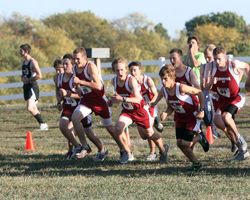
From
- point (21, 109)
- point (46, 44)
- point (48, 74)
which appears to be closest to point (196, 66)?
point (21, 109)

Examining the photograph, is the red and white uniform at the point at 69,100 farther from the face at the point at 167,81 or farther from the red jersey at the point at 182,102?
the face at the point at 167,81

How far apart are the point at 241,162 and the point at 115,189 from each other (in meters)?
2.62

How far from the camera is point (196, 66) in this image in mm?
11352

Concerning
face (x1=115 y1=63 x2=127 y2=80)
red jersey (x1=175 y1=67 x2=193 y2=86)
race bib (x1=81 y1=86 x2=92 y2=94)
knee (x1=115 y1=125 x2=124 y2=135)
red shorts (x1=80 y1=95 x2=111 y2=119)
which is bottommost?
knee (x1=115 y1=125 x2=124 y2=135)

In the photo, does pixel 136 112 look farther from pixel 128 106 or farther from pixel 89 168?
pixel 89 168

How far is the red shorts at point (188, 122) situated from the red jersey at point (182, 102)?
0.10 ft

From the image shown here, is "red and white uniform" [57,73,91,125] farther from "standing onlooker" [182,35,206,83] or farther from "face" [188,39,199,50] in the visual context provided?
"face" [188,39,199,50]

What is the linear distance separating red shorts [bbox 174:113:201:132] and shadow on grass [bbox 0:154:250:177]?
612mm

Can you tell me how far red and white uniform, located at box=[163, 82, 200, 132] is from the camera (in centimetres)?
827

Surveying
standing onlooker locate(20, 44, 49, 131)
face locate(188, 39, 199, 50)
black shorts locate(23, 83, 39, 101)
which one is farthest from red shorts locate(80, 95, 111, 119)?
black shorts locate(23, 83, 39, 101)

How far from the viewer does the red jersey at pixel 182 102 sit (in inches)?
325

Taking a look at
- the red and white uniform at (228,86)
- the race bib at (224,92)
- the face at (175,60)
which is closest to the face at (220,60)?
the red and white uniform at (228,86)

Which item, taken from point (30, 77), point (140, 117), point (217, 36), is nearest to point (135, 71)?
point (140, 117)

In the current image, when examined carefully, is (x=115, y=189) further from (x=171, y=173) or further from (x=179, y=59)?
(x=179, y=59)
